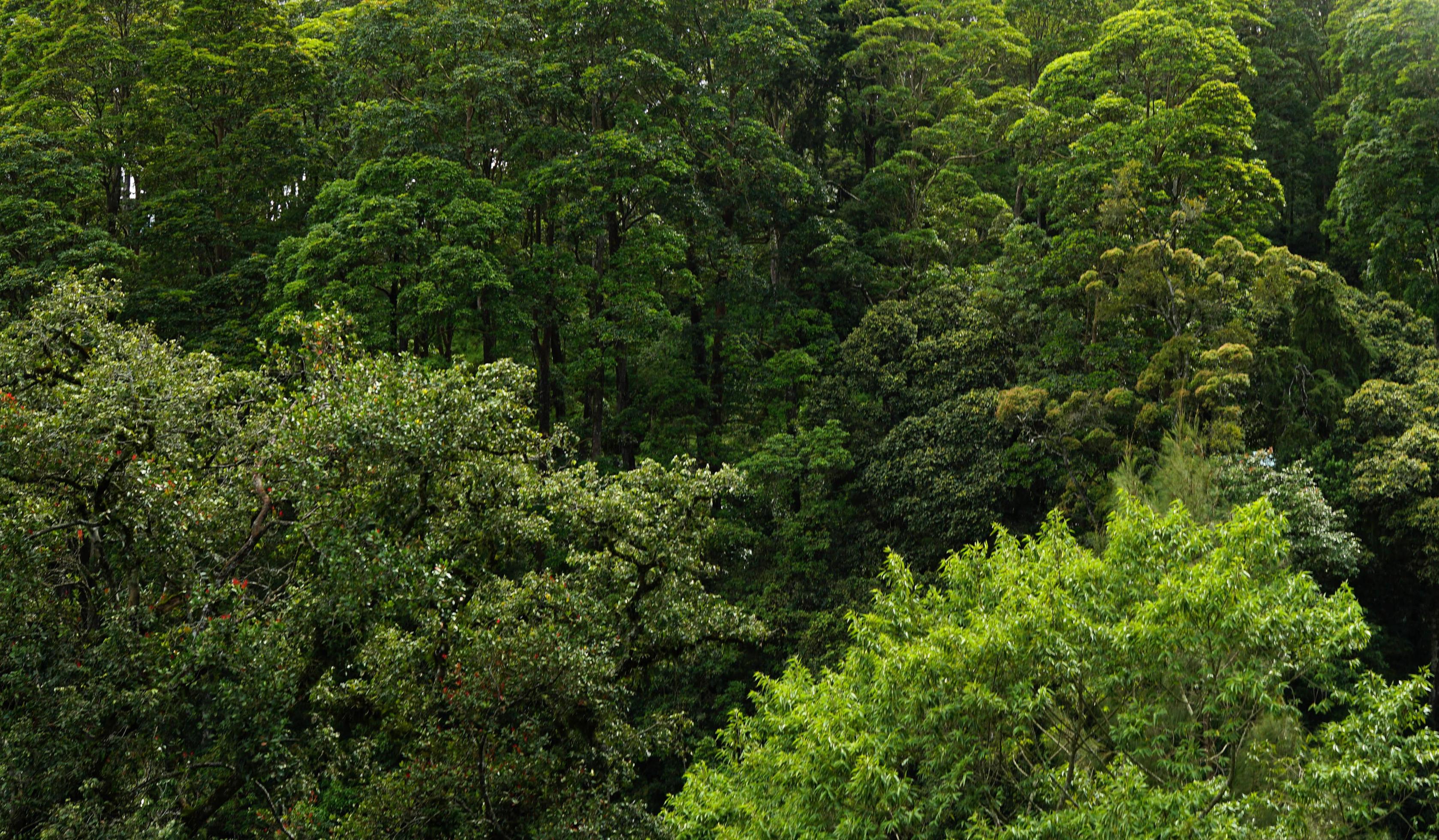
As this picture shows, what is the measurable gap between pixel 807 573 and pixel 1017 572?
33.4 feet

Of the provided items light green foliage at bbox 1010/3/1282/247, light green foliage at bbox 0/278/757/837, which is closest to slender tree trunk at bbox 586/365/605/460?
light green foliage at bbox 0/278/757/837

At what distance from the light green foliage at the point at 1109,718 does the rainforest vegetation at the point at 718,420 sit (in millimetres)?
60

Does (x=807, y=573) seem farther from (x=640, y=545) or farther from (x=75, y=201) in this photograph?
(x=75, y=201)

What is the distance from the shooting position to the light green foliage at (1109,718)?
7.88 metres

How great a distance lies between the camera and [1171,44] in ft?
66.2

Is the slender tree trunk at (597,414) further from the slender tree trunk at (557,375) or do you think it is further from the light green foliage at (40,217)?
the light green foliage at (40,217)

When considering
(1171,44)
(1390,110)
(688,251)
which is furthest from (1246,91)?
(688,251)

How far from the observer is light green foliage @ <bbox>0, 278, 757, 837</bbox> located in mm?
10031

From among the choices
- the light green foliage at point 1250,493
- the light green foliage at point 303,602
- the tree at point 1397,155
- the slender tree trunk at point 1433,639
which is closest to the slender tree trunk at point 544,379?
the light green foliage at point 303,602

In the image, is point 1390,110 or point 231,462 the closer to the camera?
point 231,462

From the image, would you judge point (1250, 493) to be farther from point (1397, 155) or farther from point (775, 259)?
point (775, 259)

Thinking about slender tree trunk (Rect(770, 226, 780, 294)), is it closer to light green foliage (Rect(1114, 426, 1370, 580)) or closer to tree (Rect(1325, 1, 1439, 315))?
light green foliage (Rect(1114, 426, 1370, 580))

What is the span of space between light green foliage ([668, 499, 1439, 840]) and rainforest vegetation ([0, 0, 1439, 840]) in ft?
0.20

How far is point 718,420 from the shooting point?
24.6 m
